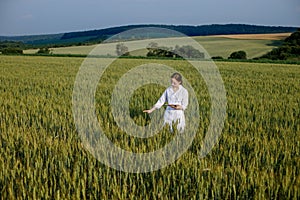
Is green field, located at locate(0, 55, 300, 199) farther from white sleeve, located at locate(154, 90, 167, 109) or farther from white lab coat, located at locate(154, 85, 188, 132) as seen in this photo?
white sleeve, located at locate(154, 90, 167, 109)

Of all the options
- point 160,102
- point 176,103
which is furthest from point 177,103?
point 160,102

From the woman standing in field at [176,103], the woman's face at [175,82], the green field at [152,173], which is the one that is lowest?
the green field at [152,173]

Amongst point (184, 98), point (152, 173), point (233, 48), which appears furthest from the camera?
point (233, 48)

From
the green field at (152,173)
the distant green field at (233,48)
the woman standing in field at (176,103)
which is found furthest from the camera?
the distant green field at (233,48)

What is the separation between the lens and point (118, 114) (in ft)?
18.7

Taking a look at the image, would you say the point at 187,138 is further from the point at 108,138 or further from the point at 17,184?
the point at 17,184

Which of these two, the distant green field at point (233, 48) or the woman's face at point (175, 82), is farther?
the distant green field at point (233, 48)

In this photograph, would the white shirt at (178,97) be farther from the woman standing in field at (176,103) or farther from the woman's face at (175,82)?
→ the woman's face at (175,82)

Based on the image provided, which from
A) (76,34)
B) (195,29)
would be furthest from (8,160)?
(76,34)

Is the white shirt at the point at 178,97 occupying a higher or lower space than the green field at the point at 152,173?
higher

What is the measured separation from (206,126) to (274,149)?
1.27m

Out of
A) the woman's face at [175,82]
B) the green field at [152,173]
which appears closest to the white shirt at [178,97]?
the woman's face at [175,82]

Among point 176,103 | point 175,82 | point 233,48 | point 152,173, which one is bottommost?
point 152,173

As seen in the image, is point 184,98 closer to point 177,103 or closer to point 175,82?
point 177,103
